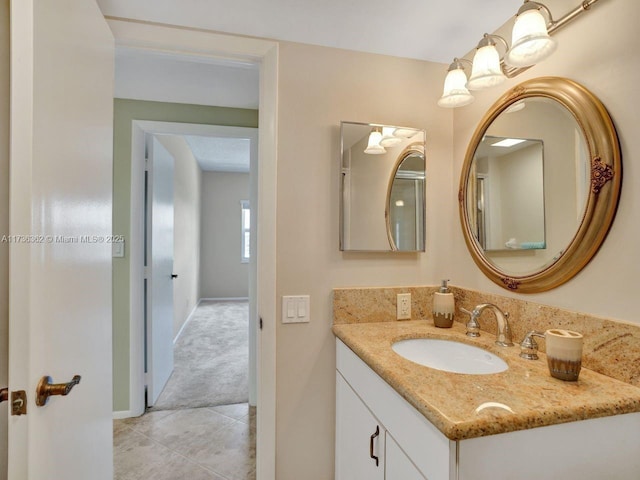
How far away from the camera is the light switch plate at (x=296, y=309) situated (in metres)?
1.45

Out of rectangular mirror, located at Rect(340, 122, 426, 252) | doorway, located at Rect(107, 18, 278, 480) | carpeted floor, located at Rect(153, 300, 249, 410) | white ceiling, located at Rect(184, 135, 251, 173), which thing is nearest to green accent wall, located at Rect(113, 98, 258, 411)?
carpeted floor, located at Rect(153, 300, 249, 410)

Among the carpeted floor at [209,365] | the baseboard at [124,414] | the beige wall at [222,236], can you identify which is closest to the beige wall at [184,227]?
the carpeted floor at [209,365]

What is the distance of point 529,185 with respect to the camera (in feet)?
3.85

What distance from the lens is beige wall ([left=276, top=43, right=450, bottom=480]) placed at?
4.78 ft

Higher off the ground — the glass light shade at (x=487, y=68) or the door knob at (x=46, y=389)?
the glass light shade at (x=487, y=68)

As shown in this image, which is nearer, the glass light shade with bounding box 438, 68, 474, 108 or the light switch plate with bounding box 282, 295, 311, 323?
the glass light shade with bounding box 438, 68, 474, 108

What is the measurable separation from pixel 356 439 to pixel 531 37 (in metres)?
1.50

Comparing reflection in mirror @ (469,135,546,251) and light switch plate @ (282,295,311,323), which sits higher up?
reflection in mirror @ (469,135,546,251)

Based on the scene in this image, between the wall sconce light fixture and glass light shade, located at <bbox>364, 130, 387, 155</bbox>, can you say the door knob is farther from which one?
the wall sconce light fixture

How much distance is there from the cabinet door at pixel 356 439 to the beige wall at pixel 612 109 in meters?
0.76

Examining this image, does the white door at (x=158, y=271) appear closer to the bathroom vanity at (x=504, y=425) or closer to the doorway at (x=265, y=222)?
the doorway at (x=265, y=222)

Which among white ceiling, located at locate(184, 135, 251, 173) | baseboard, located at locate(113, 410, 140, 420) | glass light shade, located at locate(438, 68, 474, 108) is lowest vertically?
baseboard, located at locate(113, 410, 140, 420)

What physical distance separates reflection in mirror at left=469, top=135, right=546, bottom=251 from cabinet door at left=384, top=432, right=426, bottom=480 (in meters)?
0.82

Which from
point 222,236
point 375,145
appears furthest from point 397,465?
point 222,236
